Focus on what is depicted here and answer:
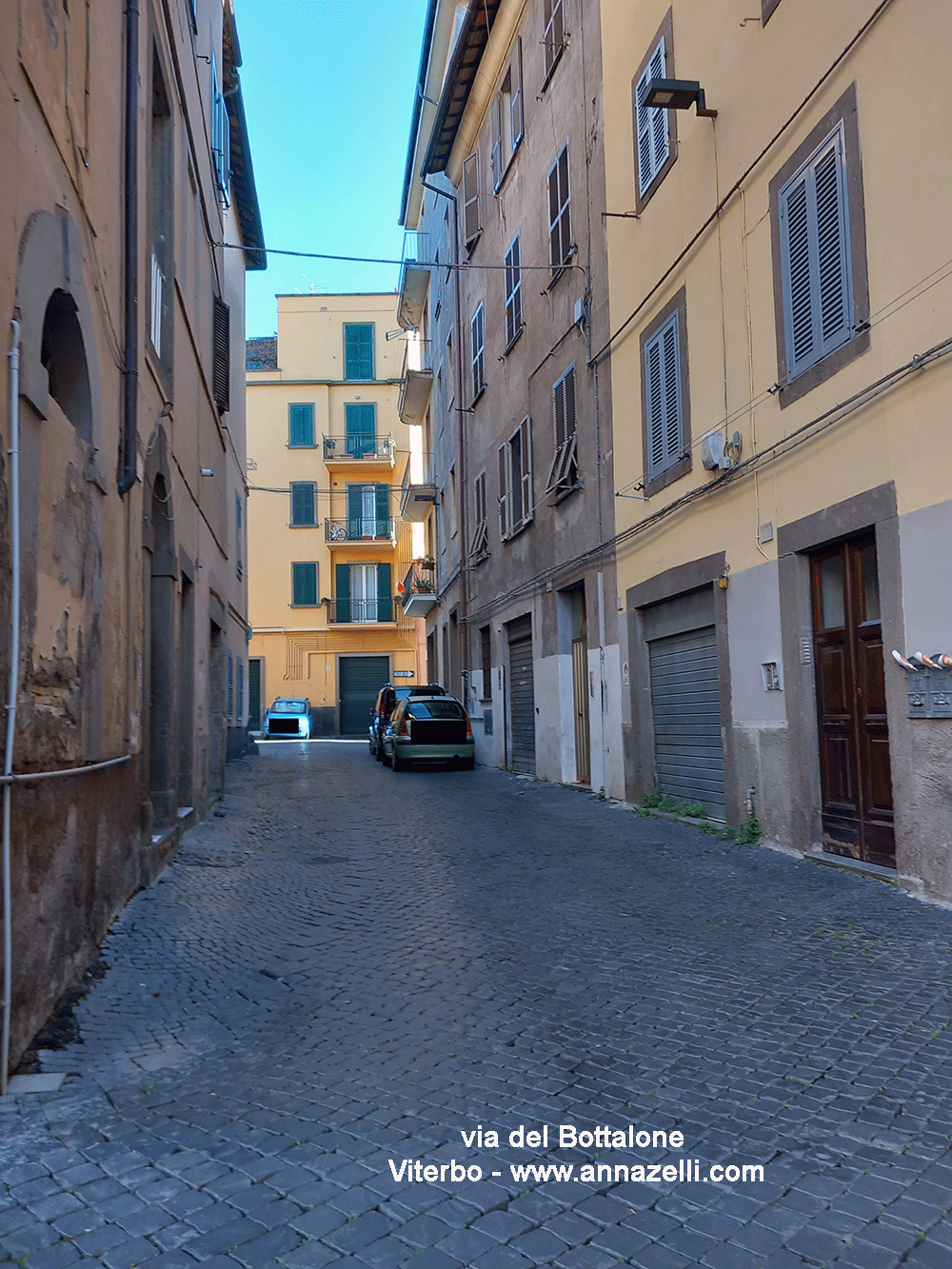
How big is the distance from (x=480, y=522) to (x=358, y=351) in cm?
2234

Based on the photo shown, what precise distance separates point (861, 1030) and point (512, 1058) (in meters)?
1.48

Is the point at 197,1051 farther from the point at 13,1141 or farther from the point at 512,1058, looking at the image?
the point at 512,1058

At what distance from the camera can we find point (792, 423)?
8.45 meters

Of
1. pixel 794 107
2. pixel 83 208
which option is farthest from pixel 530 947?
pixel 794 107

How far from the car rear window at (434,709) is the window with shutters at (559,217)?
7.99 metres

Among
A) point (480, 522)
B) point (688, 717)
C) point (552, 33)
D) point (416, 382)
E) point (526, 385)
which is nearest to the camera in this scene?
point (688, 717)

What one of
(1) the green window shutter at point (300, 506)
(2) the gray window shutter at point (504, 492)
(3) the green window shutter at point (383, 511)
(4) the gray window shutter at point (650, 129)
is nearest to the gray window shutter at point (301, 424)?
(1) the green window shutter at point (300, 506)

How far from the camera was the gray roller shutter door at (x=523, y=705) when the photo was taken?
17.5 m

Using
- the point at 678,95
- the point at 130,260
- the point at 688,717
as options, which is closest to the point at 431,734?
the point at 688,717

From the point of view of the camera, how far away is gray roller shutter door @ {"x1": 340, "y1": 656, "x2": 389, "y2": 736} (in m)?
40.0

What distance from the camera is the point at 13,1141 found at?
3.48 m

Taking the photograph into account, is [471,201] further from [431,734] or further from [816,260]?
[816,260]

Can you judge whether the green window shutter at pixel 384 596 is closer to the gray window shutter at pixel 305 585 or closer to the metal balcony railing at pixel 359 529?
the metal balcony railing at pixel 359 529

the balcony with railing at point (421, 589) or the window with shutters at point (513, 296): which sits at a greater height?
the window with shutters at point (513, 296)
